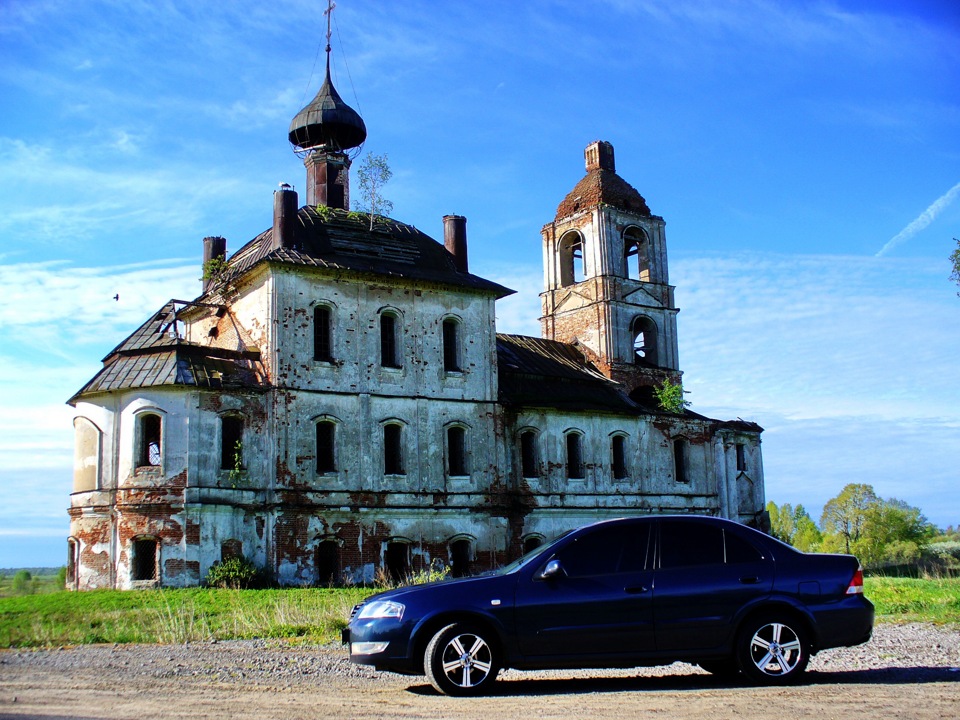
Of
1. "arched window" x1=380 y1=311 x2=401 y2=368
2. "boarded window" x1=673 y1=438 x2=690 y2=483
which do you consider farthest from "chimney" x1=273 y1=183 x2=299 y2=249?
"boarded window" x1=673 y1=438 x2=690 y2=483

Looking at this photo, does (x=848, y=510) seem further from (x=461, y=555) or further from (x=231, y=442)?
(x=231, y=442)

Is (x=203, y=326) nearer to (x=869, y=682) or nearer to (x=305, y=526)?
(x=305, y=526)

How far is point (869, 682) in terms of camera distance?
29.4ft

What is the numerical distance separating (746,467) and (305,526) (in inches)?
715

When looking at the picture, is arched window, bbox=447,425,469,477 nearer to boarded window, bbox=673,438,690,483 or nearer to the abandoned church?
the abandoned church

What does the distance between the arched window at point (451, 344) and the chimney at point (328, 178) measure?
231 inches

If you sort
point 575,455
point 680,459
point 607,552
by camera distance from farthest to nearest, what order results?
point 680,459, point 575,455, point 607,552

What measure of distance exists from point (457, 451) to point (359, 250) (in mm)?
6665

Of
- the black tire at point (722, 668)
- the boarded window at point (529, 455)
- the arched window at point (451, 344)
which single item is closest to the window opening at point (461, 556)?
the boarded window at point (529, 455)

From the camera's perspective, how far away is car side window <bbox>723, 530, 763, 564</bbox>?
9289 millimetres

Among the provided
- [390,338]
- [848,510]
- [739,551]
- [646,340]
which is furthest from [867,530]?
[739,551]

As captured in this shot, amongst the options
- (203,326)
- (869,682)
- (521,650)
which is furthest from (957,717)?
(203,326)

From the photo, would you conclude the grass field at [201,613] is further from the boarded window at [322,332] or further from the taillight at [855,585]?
the boarded window at [322,332]

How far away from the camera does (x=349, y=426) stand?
91.3ft
